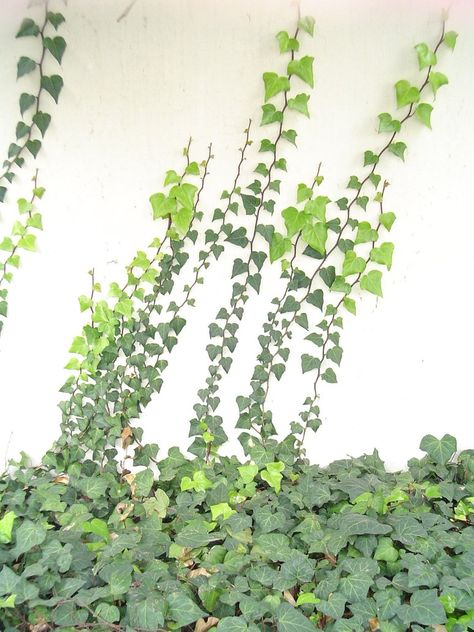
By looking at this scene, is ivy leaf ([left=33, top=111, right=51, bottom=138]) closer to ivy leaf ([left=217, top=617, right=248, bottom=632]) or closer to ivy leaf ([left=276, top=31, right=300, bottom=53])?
ivy leaf ([left=276, top=31, right=300, bottom=53])

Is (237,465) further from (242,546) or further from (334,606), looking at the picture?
(334,606)

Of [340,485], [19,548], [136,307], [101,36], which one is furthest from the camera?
[136,307]

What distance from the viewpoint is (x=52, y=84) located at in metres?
1.66

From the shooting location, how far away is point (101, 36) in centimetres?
164

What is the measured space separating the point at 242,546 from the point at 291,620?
31cm

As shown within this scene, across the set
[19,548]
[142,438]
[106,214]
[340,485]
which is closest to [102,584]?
[19,548]

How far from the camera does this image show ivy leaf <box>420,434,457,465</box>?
189 centimetres

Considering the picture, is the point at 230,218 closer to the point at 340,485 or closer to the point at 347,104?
the point at 347,104

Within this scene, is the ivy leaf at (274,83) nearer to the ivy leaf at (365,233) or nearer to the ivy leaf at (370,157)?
the ivy leaf at (370,157)

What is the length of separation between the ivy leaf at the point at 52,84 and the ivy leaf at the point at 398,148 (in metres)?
1.04

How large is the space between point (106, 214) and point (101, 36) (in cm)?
53

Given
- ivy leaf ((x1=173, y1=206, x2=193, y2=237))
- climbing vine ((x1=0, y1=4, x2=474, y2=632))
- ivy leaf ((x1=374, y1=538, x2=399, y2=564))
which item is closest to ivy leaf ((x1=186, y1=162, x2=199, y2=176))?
climbing vine ((x1=0, y1=4, x2=474, y2=632))

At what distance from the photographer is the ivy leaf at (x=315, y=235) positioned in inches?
69.2

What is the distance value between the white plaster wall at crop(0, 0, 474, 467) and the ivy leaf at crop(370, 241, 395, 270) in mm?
52
